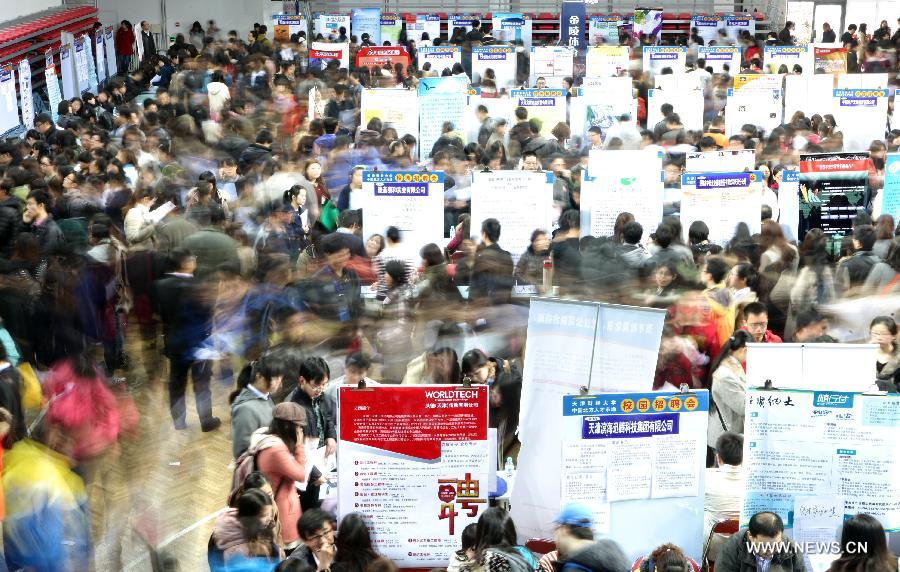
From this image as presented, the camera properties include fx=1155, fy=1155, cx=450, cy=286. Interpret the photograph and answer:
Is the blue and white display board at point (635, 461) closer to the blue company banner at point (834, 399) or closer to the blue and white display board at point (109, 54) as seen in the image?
the blue company banner at point (834, 399)

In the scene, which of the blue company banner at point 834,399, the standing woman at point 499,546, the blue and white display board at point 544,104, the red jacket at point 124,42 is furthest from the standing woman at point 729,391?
the red jacket at point 124,42

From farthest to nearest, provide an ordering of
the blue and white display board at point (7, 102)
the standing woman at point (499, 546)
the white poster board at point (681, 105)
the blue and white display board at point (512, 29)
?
1. the blue and white display board at point (512, 29)
2. the blue and white display board at point (7, 102)
3. the white poster board at point (681, 105)
4. the standing woman at point (499, 546)

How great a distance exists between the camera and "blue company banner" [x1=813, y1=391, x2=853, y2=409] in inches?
188

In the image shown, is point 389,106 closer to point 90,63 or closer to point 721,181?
point 721,181

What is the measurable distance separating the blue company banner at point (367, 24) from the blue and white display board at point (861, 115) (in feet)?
41.2

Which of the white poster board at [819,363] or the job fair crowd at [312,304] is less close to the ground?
the white poster board at [819,363]

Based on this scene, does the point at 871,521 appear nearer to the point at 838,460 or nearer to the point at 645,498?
the point at 838,460

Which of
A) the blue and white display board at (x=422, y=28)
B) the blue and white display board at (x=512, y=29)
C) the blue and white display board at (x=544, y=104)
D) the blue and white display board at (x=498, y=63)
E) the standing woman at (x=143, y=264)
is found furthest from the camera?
the blue and white display board at (x=422, y=28)

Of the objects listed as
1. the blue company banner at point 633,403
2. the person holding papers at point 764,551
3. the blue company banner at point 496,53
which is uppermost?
the blue company banner at point 496,53

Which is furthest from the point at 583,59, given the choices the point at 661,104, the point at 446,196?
the point at 446,196

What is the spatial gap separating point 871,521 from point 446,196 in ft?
19.1

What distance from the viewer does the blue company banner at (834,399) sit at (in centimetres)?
477

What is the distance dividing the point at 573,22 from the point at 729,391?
16.3 m

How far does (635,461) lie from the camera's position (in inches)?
191
